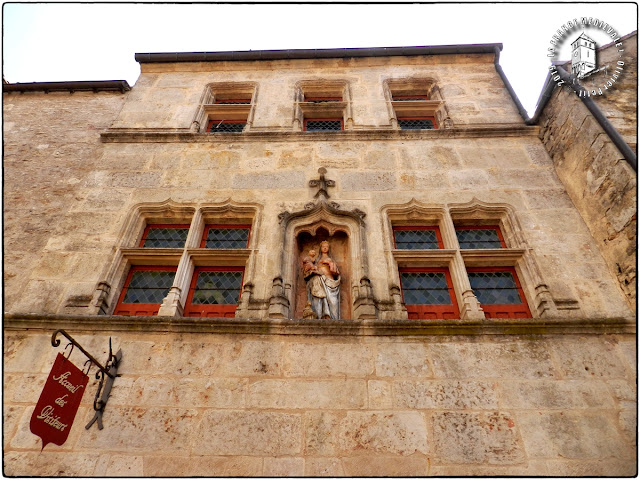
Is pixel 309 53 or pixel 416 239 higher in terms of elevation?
pixel 309 53

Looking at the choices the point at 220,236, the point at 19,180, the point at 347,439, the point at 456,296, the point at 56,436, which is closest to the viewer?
the point at 56,436

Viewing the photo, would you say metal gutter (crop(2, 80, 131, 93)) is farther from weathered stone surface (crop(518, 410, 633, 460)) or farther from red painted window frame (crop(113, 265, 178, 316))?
weathered stone surface (crop(518, 410, 633, 460))

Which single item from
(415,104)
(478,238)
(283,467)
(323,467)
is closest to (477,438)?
(323,467)

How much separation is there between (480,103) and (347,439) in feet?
21.6

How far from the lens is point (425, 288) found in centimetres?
534

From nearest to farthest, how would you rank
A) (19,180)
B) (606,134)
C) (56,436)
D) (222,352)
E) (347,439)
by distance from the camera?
(56,436)
(347,439)
(222,352)
(606,134)
(19,180)

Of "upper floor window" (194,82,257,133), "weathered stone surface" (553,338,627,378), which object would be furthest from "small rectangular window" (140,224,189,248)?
"weathered stone surface" (553,338,627,378)

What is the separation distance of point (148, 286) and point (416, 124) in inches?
218

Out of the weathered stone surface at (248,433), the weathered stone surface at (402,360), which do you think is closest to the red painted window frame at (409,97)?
the weathered stone surface at (402,360)

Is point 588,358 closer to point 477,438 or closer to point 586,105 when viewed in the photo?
point 477,438

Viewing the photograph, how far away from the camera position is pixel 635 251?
15.6ft

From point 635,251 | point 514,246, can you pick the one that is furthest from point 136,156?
point 635,251

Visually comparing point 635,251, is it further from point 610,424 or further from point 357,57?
point 357,57

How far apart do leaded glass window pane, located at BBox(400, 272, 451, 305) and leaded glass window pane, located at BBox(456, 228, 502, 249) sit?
67cm
